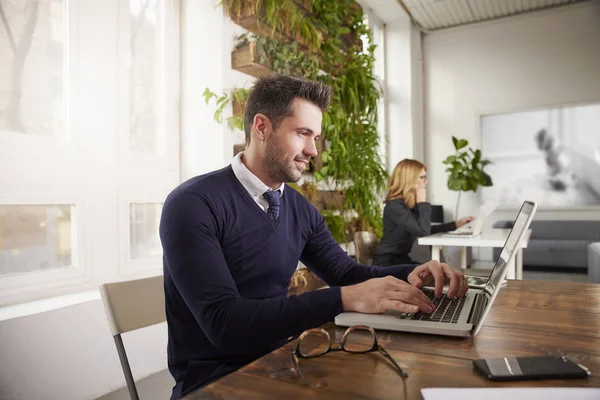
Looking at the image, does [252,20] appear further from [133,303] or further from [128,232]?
[133,303]

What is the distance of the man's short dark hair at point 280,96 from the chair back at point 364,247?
180 cm

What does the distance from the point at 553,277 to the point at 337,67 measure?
357 cm

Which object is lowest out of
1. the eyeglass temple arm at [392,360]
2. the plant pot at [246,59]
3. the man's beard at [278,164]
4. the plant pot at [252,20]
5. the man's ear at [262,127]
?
the eyeglass temple arm at [392,360]

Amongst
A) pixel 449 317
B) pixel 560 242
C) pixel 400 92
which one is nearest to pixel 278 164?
pixel 449 317

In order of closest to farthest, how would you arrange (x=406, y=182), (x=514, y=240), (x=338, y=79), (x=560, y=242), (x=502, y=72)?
1. (x=514, y=240)
2. (x=406, y=182)
3. (x=338, y=79)
4. (x=560, y=242)
5. (x=502, y=72)

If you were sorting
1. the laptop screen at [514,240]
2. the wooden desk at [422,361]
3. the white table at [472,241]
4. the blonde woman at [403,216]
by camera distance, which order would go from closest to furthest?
the wooden desk at [422,361]
the laptop screen at [514,240]
the white table at [472,241]
the blonde woman at [403,216]

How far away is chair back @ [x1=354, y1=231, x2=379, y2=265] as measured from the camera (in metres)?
3.21

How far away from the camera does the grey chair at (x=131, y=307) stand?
1256 millimetres

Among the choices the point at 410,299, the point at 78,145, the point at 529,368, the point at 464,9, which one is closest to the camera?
the point at 529,368

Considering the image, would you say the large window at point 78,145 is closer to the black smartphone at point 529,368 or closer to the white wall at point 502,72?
the black smartphone at point 529,368

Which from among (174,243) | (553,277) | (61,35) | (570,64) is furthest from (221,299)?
(570,64)

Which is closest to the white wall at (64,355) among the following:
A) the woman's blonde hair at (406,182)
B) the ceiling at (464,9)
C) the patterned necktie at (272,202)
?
the patterned necktie at (272,202)

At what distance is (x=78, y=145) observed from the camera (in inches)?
84.0

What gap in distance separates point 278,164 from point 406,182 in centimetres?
237
